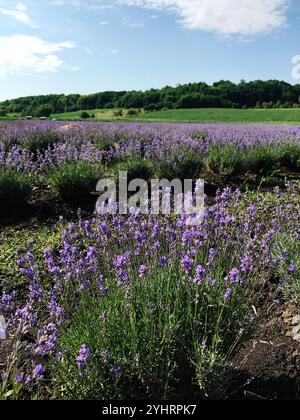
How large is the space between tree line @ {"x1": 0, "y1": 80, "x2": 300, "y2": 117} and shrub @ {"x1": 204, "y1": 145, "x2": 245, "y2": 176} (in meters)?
43.5

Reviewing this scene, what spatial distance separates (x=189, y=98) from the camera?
5059 centimetres

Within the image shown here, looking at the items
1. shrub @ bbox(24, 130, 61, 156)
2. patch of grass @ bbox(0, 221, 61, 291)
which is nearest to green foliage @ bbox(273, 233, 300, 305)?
patch of grass @ bbox(0, 221, 61, 291)

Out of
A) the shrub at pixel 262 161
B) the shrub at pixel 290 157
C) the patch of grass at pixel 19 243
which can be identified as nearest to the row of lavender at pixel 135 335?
the patch of grass at pixel 19 243

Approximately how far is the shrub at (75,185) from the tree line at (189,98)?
45.1m

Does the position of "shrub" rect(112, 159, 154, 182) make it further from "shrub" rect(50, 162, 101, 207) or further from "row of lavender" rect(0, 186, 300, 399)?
"row of lavender" rect(0, 186, 300, 399)

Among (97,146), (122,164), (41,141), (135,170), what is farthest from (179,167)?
(41,141)

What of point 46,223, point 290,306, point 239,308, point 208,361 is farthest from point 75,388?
point 46,223

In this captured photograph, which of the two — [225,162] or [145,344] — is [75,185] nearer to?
[225,162]

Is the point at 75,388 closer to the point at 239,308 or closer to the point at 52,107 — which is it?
the point at 239,308

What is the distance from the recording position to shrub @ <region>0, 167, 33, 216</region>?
16.1 ft

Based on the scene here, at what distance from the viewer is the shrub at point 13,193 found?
492 cm

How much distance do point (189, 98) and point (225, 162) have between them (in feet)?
150

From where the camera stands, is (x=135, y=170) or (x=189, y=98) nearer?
(x=135, y=170)
